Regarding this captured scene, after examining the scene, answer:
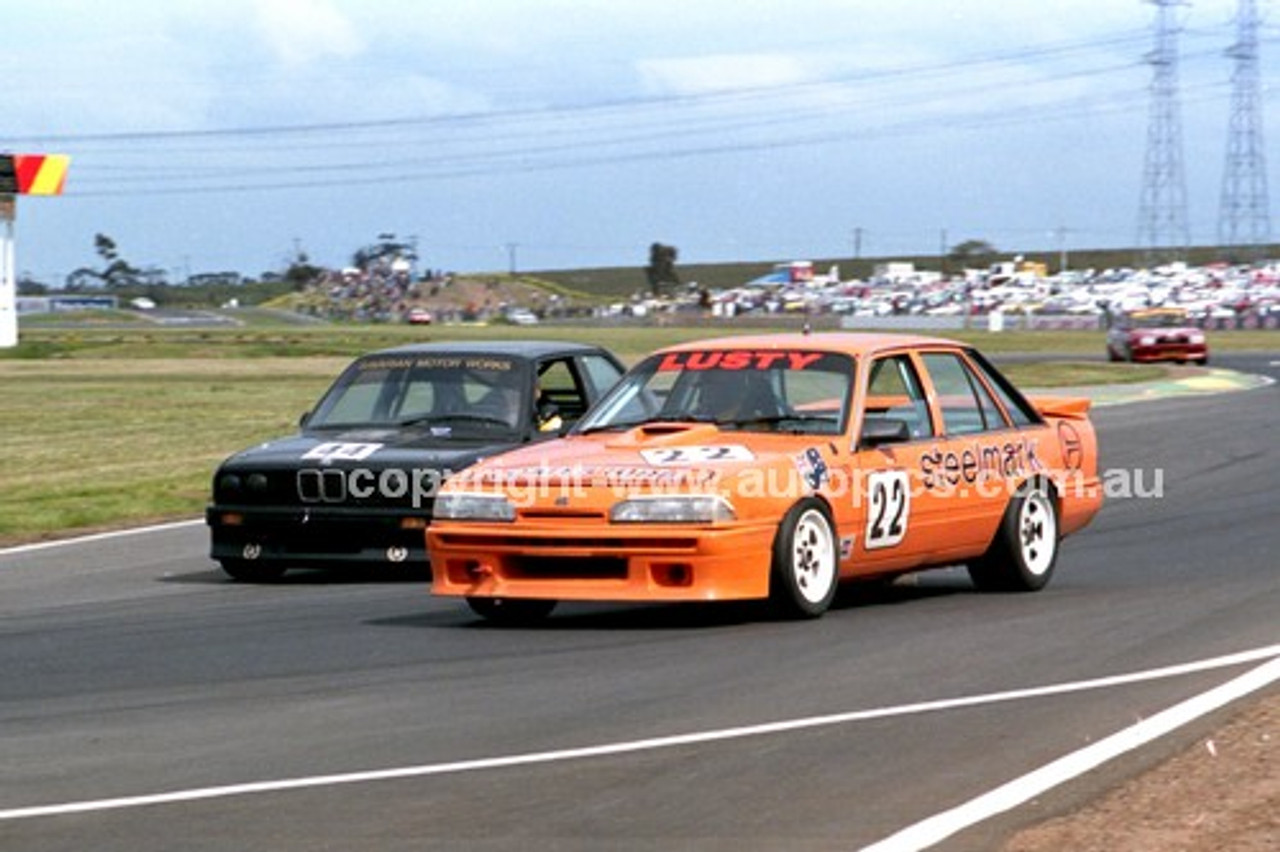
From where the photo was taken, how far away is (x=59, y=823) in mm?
6559

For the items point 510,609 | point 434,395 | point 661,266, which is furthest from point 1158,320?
point 661,266

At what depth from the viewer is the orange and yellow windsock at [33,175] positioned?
6159cm

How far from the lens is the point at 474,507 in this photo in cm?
1090

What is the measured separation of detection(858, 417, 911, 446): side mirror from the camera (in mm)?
11383

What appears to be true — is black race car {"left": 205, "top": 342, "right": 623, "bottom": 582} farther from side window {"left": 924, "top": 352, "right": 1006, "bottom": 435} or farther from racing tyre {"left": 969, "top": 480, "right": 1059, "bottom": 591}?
racing tyre {"left": 969, "top": 480, "right": 1059, "bottom": 591}

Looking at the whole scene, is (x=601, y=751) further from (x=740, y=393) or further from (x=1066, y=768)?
(x=740, y=393)

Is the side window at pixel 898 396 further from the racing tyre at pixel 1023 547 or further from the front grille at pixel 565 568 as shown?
the front grille at pixel 565 568

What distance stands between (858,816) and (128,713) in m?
3.21

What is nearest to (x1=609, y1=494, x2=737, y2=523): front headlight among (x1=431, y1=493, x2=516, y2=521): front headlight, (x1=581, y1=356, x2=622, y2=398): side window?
(x1=431, y1=493, x2=516, y2=521): front headlight

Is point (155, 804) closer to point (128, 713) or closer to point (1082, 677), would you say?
point (128, 713)

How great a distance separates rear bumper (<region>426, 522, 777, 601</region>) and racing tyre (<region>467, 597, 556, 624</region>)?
0.36 meters

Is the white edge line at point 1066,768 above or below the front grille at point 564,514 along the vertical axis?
below

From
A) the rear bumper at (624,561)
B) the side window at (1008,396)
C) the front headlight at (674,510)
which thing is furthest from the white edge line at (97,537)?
the side window at (1008,396)

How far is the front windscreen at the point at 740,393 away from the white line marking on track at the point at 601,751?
2.74 meters
